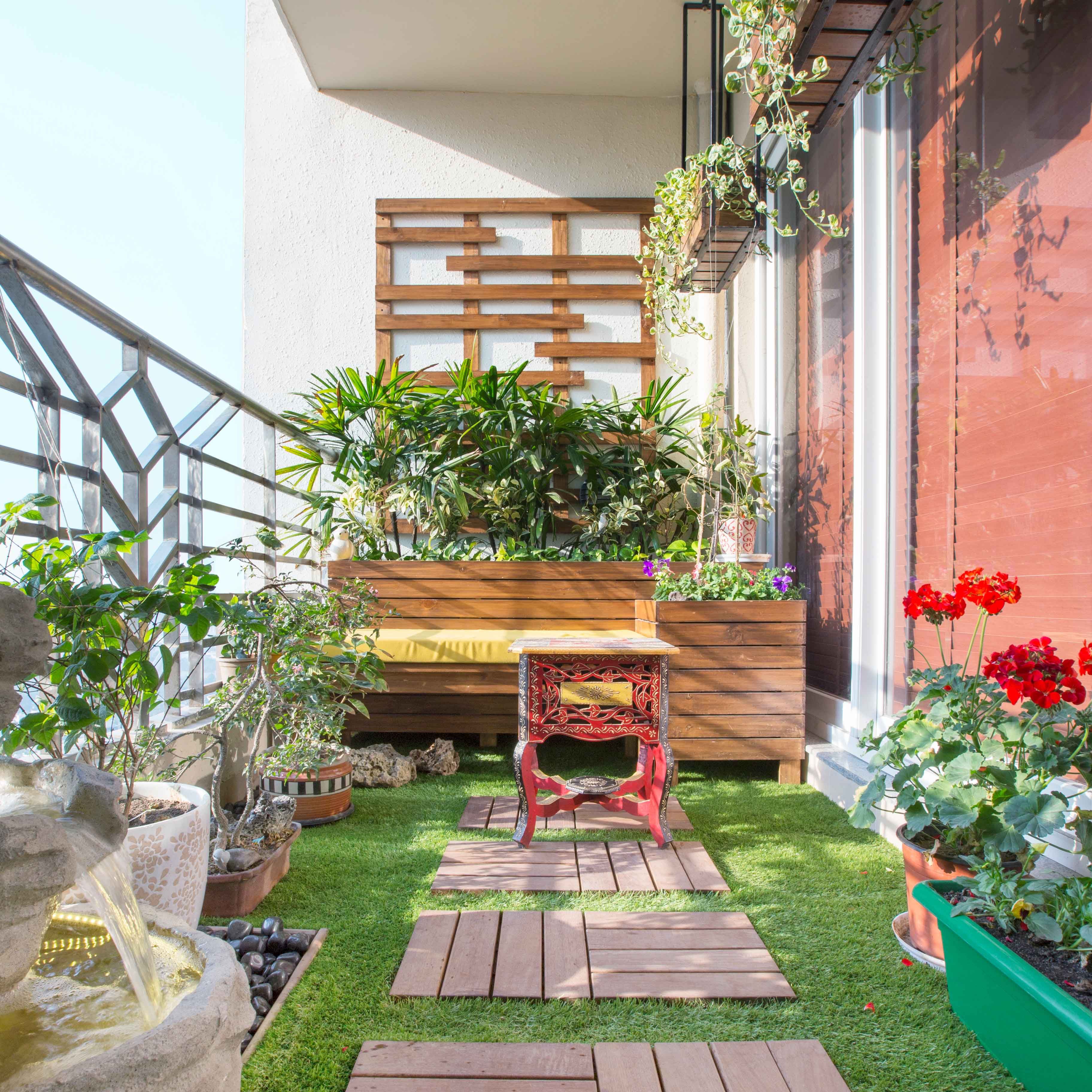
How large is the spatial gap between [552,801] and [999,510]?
1.76 meters

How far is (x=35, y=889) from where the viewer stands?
0.73 m

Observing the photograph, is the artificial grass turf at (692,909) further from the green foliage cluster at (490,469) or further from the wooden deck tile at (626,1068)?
the green foliage cluster at (490,469)

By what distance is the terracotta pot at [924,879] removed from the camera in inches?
72.1

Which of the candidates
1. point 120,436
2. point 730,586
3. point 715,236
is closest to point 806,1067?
point 730,586

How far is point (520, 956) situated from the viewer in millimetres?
1914

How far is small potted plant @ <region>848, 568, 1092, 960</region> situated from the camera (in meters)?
1.53

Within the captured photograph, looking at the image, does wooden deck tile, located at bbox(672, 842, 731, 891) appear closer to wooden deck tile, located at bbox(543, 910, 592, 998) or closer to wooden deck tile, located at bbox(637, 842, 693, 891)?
wooden deck tile, located at bbox(637, 842, 693, 891)

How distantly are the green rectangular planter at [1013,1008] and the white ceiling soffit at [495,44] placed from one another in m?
5.22

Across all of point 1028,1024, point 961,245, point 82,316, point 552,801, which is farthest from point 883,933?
point 82,316

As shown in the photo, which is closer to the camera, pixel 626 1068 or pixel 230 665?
pixel 626 1068

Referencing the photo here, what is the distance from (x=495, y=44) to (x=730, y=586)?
4005 millimetres

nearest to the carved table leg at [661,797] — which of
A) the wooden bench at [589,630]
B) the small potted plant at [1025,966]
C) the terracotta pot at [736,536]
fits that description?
the wooden bench at [589,630]

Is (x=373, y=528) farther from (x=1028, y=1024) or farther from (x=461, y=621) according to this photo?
(x=1028, y=1024)

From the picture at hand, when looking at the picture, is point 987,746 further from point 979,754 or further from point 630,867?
point 630,867
